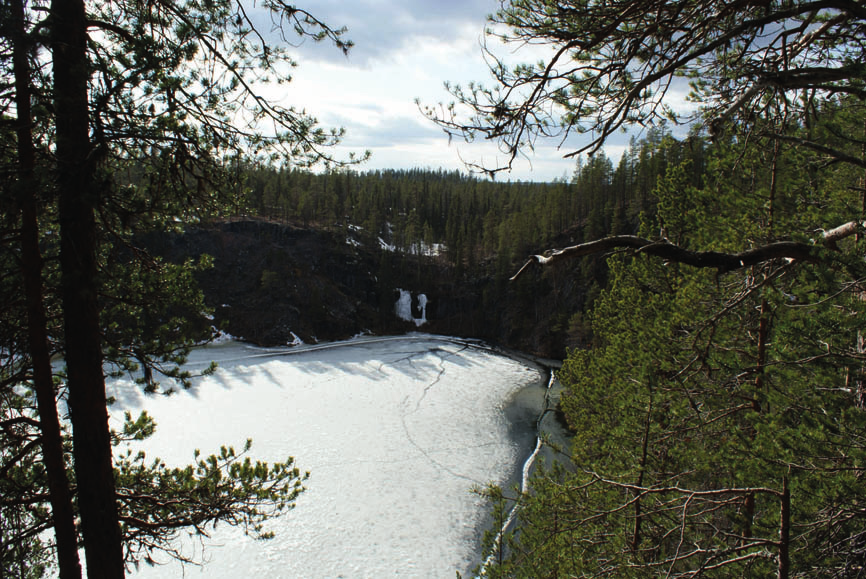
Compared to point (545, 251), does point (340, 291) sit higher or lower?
lower

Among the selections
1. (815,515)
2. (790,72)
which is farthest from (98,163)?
(815,515)

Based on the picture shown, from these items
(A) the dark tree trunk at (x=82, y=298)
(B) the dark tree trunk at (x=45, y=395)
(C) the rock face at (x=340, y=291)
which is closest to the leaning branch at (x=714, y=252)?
(A) the dark tree trunk at (x=82, y=298)

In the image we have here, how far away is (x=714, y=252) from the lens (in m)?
2.63

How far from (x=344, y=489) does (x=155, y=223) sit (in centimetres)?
1447

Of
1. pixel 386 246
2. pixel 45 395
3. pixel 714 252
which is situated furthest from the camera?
pixel 386 246

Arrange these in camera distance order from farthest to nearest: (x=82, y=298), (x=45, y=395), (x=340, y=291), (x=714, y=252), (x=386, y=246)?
1. (x=386, y=246)
2. (x=340, y=291)
3. (x=45, y=395)
4. (x=82, y=298)
5. (x=714, y=252)

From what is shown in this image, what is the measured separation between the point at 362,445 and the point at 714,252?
19799 mm

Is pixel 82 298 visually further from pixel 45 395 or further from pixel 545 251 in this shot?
pixel 545 251

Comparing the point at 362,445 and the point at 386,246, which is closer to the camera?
the point at 362,445

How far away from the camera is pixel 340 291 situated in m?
56.8

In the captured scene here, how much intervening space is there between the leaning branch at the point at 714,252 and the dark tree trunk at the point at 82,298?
10.2 ft

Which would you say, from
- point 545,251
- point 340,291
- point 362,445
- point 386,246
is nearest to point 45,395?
point 545,251

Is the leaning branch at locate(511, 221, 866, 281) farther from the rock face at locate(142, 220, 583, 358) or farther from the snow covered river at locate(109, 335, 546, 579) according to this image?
the rock face at locate(142, 220, 583, 358)

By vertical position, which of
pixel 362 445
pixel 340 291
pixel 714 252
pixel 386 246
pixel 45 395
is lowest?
pixel 362 445
